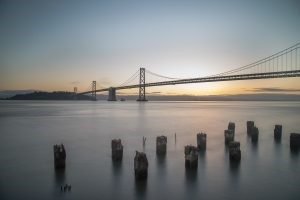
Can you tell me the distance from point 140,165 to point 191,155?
2143mm

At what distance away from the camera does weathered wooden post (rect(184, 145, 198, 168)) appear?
10077 millimetres

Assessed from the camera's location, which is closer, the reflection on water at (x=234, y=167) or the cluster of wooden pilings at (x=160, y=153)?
the cluster of wooden pilings at (x=160, y=153)

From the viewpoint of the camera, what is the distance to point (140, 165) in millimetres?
9219

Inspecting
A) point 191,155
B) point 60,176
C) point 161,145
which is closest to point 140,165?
point 191,155

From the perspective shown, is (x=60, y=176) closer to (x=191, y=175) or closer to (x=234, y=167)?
(x=191, y=175)

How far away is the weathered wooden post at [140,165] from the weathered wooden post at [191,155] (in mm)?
1744

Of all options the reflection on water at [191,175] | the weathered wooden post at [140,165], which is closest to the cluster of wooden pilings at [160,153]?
the weathered wooden post at [140,165]

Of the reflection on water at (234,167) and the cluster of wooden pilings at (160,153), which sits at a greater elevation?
the cluster of wooden pilings at (160,153)

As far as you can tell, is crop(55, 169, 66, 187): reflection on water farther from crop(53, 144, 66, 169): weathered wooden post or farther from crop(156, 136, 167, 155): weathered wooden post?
crop(156, 136, 167, 155): weathered wooden post

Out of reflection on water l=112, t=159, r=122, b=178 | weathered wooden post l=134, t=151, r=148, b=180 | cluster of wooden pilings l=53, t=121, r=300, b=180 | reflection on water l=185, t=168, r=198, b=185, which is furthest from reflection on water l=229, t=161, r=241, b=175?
reflection on water l=112, t=159, r=122, b=178

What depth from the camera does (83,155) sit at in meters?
13.8

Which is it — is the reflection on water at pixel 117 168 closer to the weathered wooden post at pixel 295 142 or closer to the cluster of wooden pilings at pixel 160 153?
the cluster of wooden pilings at pixel 160 153

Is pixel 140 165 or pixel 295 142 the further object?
pixel 295 142

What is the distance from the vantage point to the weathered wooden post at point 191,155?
1008 cm
